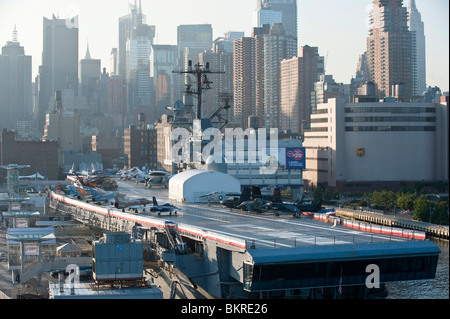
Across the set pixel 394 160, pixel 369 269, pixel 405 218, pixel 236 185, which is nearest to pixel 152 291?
pixel 369 269

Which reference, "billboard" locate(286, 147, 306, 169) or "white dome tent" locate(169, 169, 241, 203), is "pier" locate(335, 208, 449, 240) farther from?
"white dome tent" locate(169, 169, 241, 203)

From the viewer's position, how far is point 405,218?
273 ft

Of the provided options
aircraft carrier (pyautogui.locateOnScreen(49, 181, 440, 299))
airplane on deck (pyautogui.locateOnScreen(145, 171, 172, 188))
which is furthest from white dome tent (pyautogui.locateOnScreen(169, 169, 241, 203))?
airplane on deck (pyautogui.locateOnScreen(145, 171, 172, 188))

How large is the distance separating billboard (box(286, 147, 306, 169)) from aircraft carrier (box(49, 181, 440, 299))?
159 ft

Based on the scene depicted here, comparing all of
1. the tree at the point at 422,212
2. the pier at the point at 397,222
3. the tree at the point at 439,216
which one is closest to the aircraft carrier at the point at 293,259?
the pier at the point at 397,222

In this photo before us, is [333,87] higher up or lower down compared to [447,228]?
higher up

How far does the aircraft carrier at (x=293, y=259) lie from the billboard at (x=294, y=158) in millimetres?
48580

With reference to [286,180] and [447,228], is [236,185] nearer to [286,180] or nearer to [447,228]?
[447,228]

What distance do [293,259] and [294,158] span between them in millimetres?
60713

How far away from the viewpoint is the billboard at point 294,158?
91188 millimetres

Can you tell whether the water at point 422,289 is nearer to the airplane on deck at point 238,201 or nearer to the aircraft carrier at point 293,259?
the aircraft carrier at point 293,259

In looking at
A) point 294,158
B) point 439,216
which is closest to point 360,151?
point 294,158

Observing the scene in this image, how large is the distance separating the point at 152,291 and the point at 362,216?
56.4 metres

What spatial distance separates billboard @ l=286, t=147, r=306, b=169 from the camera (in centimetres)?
9119
